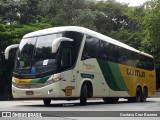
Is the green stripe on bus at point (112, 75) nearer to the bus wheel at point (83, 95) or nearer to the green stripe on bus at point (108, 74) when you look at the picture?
the green stripe on bus at point (108, 74)

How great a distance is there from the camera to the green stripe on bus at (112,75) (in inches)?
629

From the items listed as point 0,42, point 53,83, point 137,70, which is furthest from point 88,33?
point 0,42

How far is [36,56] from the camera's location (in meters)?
13.0

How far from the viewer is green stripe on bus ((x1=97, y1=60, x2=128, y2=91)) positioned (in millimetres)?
15984

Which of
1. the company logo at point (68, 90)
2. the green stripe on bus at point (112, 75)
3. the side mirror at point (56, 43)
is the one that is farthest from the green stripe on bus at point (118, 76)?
the side mirror at point (56, 43)

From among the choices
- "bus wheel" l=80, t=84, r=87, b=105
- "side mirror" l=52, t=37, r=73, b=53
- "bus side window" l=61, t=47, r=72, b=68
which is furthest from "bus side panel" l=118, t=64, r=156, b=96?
"side mirror" l=52, t=37, r=73, b=53

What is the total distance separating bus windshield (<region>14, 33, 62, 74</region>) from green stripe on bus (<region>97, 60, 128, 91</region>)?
3.25 m

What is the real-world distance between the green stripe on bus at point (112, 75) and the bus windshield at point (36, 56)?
325 centimetres

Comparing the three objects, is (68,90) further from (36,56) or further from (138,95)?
(138,95)

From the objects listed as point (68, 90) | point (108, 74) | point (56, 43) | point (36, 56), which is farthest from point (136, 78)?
point (56, 43)

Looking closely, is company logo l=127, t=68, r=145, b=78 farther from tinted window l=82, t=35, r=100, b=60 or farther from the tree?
tinted window l=82, t=35, r=100, b=60

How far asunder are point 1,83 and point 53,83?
17842mm

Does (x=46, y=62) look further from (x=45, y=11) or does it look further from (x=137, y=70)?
(x=45, y=11)

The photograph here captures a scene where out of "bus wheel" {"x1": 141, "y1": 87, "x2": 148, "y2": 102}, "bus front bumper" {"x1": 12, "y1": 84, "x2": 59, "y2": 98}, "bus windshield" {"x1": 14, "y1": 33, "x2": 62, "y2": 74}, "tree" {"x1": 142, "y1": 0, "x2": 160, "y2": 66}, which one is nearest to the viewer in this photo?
"bus front bumper" {"x1": 12, "y1": 84, "x2": 59, "y2": 98}
